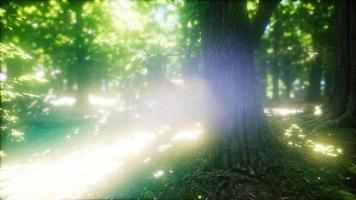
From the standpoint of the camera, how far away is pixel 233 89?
591 cm

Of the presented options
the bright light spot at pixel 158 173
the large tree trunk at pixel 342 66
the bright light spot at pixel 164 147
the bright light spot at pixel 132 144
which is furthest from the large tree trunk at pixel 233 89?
the large tree trunk at pixel 342 66

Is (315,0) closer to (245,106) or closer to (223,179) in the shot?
(245,106)

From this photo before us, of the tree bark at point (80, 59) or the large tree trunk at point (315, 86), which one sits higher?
the tree bark at point (80, 59)

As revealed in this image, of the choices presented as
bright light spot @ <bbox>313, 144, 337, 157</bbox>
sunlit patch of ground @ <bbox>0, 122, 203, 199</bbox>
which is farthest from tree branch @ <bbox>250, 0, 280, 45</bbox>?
sunlit patch of ground @ <bbox>0, 122, 203, 199</bbox>

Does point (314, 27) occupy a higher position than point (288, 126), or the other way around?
point (314, 27)

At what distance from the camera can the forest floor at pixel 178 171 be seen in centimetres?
514

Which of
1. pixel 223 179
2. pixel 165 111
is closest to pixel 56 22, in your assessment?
pixel 165 111

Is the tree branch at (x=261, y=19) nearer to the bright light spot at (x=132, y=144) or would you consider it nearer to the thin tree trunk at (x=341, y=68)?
the thin tree trunk at (x=341, y=68)

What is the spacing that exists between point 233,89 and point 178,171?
2231 millimetres

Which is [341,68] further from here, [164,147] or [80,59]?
[80,59]

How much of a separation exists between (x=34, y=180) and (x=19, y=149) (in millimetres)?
4976

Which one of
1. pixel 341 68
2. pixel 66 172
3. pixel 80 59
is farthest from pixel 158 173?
pixel 80 59

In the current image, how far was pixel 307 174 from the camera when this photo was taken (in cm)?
543

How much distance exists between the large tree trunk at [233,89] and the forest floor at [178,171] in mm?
476
